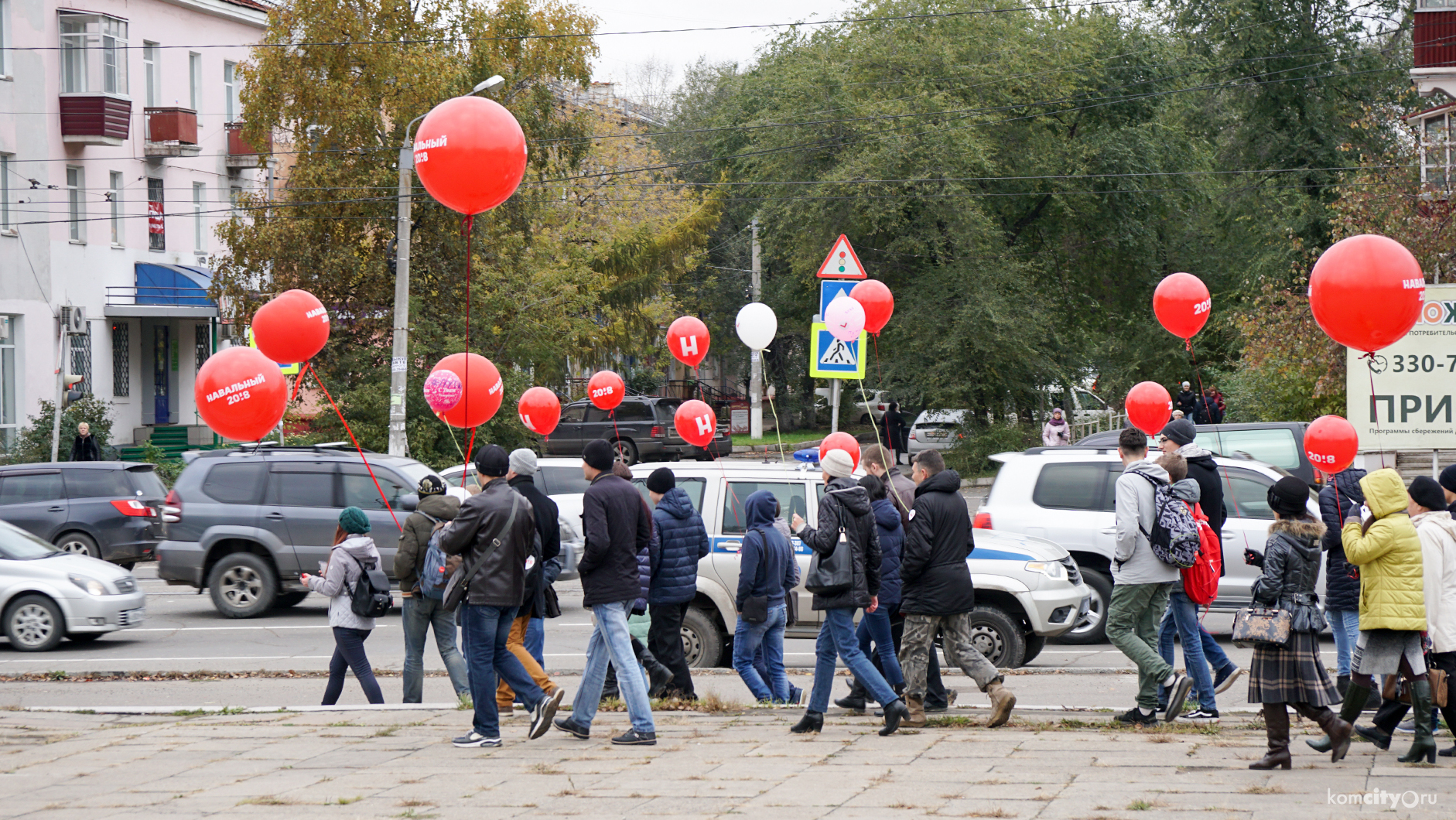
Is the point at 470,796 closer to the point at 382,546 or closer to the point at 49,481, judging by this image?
the point at 382,546

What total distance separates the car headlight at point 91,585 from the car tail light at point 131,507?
17.9 feet

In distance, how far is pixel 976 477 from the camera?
31219 mm

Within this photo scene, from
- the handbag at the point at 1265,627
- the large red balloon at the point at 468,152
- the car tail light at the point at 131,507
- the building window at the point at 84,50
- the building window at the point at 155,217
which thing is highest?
the building window at the point at 84,50

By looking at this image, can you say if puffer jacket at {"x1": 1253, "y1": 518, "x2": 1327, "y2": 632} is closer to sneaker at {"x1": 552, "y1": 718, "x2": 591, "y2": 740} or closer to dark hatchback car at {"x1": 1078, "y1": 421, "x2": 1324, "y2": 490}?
sneaker at {"x1": 552, "y1": 718, "x2": 591, "y2": 740}

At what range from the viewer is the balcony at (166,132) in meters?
35.1

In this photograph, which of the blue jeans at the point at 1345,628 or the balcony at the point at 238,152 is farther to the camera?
the balcony at the point at 238,152

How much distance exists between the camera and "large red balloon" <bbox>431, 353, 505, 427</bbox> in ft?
44.4

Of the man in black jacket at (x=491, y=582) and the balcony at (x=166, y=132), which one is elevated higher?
the balcony at (x=166, y=132)

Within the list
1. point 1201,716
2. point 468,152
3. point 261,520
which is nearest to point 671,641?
point 1201,716

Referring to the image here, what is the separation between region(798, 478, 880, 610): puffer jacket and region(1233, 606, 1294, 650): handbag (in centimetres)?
216

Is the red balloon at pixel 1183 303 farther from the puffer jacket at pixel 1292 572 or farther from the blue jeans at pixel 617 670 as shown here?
the blue jeans at pixel 617 670

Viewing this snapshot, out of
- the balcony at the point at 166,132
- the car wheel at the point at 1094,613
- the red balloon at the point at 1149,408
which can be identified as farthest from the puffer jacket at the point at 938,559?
the balcony at the point at 166,132

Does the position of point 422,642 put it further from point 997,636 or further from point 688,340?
point 688,340

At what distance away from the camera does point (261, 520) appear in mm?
15906
